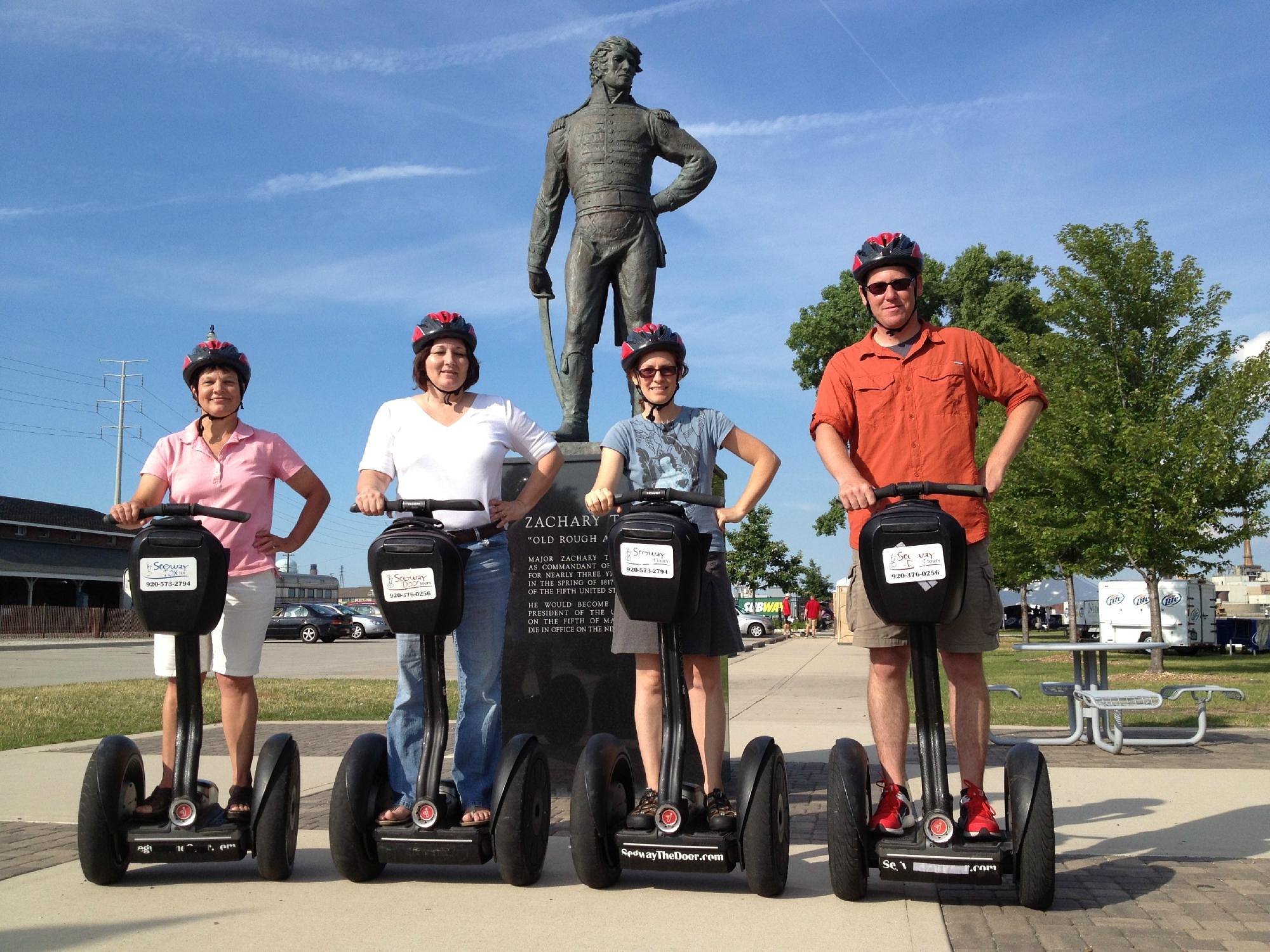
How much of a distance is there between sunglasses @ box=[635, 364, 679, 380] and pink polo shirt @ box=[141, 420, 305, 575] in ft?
4.88

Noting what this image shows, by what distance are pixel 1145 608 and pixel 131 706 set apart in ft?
Answer: 76.1

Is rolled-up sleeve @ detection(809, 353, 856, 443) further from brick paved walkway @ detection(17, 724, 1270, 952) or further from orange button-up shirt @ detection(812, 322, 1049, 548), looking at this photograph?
brick paved walkway @ detection(17, 724, 1270, 952)

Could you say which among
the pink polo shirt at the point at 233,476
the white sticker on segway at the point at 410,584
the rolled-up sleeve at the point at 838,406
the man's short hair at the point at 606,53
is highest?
the man's short hair at the point at 606,53

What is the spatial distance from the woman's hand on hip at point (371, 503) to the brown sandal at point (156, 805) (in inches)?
50.3

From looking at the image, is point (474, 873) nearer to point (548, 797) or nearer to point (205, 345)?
point (548, 797)

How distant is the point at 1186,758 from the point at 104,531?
48169 mm

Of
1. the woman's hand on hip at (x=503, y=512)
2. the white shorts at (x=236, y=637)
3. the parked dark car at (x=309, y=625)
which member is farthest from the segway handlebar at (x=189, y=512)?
the parked dark car at (x=309, y=625)

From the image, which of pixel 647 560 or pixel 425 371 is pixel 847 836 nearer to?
pixel 647 560

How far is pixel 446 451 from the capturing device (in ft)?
14.1

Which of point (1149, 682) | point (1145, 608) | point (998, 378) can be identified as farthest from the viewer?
point (1145, 608)

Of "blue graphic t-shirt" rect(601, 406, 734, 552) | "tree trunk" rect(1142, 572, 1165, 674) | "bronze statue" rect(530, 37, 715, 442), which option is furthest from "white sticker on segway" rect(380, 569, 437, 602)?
"tree trunk" rect(1142, 572, 1165, 674)

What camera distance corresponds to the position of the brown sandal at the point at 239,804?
4082 mm

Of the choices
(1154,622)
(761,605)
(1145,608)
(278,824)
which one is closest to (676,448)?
(278,824)

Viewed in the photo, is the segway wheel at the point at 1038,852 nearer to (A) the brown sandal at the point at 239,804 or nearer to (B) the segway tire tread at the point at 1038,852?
(B) the segway tire tread at the point at 1038,852
